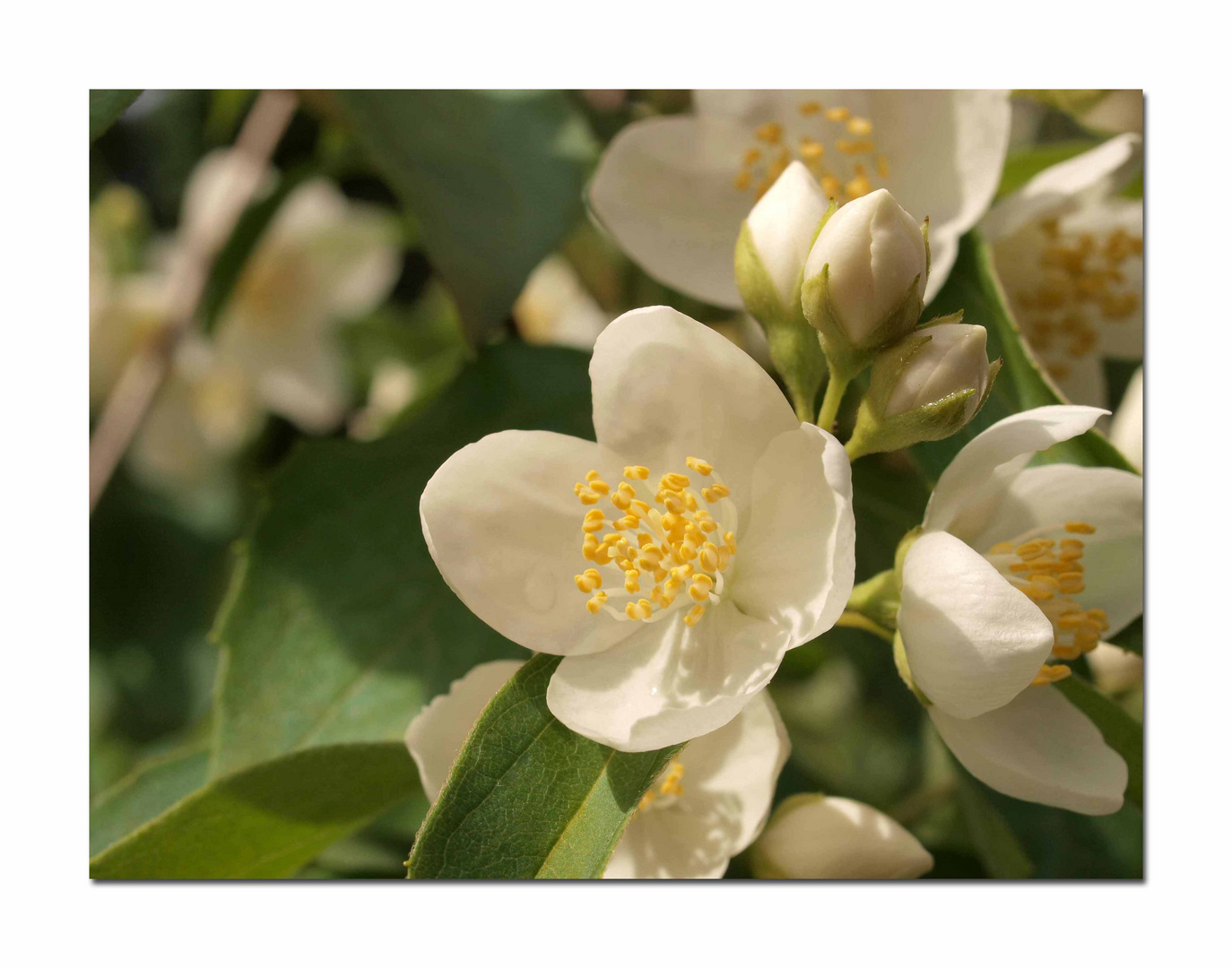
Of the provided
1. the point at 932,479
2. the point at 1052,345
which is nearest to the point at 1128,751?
the point at 932,479

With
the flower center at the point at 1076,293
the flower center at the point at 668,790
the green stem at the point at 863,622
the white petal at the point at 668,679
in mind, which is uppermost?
the flower center at the point at 1076,293

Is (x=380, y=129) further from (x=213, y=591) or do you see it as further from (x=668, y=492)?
(x=213, y=591)

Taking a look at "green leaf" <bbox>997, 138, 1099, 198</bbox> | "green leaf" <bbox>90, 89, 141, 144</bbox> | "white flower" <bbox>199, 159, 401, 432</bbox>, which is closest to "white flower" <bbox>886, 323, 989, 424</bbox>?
"green leaf" <bbox>997, 138, 1099, 198</bbox>

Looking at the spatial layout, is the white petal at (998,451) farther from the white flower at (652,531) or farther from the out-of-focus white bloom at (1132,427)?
the out-of-focus white bloom at (1132,427)

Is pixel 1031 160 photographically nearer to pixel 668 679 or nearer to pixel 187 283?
pixel 668 679

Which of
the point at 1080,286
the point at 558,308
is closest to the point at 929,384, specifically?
the point at 1080,286

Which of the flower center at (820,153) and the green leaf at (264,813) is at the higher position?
the flower center at (820,153)

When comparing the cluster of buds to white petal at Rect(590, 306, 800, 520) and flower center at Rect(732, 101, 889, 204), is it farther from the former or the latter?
flower center at Rect(732, 101, 889, 204)

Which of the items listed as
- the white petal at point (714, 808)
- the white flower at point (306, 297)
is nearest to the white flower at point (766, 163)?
the white petal at point (714, 808)
